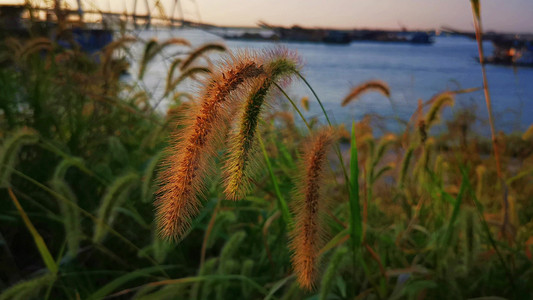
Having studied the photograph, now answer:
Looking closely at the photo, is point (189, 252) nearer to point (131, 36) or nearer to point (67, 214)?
point (67, 214)

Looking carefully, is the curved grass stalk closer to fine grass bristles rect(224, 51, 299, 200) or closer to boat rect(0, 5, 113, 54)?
fine grass bristles rect(224, 51, 299, 200)

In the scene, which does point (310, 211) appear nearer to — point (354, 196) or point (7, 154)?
point (354, 196)

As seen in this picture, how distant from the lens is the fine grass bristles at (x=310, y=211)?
1.07m

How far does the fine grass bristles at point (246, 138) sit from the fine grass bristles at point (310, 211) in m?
0.23

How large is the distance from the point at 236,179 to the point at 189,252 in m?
1.64

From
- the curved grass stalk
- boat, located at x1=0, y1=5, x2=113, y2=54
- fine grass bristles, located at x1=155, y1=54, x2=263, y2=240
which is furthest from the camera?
boat, located at x1=0, y1=5, x2=113, y2=54

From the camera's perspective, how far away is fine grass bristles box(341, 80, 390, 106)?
2.15m

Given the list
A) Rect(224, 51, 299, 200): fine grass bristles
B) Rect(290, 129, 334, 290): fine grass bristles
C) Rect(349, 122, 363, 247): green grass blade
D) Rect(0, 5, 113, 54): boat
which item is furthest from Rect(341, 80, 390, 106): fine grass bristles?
Rect(0, 5, 113, 54): boat

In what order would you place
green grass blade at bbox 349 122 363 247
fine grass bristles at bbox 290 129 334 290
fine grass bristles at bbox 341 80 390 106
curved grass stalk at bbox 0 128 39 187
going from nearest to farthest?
fine grass bristles at bbox 290 129 334 290
green grass blade at bbox 349 122 363 247
curved grass stalk at bbox 0 128 39 187
fine grass bristles at bbox 341 80 390 106

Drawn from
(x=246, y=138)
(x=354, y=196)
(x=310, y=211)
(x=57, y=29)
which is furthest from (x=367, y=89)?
(x=57, y=29)

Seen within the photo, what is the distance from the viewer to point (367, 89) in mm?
2145

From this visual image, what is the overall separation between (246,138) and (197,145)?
10 centimetres

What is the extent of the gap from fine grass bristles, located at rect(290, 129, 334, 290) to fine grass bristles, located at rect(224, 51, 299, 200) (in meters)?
0.23

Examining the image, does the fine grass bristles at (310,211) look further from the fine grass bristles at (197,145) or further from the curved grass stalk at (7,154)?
the curved grass stalk at (7,154)
